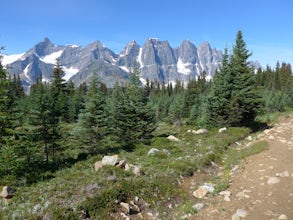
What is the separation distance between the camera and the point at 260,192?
8.91m

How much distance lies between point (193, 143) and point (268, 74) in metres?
114

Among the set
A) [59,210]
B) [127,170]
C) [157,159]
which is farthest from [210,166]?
[59,210]

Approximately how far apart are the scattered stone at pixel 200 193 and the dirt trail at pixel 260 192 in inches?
15.1

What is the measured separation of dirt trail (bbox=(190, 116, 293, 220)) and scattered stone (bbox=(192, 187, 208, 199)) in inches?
15.1

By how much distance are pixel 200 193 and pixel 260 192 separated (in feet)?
7.18

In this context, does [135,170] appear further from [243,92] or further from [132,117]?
[243,92]

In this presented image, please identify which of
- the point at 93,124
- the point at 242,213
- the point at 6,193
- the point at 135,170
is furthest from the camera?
the point at 93,124

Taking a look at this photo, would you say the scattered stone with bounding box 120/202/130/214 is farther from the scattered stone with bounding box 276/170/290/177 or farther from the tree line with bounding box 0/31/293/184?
the scattered stone with bounding box 276/170/290/177

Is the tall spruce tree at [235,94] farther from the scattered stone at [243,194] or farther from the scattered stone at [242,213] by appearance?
the scattered stone at [242,213]

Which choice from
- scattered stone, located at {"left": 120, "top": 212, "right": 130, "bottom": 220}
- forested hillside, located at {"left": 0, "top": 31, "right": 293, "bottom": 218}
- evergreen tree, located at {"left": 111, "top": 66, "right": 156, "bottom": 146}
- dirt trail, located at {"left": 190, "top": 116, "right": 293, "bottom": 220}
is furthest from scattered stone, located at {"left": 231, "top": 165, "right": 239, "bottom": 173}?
evergreen tree, located at {"left": 111, "top": 66, "right": 156, "bottom": 146}

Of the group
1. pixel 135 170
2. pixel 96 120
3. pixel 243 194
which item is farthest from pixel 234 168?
pixel 96 120

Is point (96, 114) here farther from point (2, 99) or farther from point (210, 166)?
point (210, 166)

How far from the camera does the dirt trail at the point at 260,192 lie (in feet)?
24.8

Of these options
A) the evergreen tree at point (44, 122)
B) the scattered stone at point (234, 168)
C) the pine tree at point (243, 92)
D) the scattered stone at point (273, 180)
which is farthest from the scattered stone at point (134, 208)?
the pine tree at point (243, 92)
